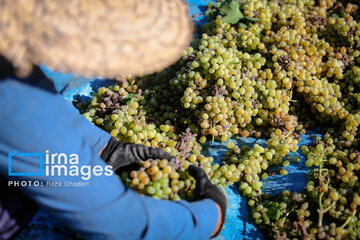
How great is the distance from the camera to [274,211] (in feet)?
4.75

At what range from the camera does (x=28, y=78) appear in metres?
0.92

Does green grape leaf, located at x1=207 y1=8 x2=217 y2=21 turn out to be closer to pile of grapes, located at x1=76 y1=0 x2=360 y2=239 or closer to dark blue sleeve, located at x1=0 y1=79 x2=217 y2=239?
pile of grapes, located at x1=76 y1=0 x2=360 y2=239

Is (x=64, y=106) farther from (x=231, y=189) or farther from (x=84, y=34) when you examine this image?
(x=231, y=189)

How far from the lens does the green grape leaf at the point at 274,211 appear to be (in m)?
1.43

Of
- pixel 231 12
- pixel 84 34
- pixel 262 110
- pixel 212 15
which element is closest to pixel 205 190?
pixel 262 110

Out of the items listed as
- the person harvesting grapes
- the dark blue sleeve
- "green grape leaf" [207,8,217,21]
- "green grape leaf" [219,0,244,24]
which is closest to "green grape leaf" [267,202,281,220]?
the person harvesting grapes

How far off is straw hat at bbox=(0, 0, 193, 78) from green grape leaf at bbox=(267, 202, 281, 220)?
960mm

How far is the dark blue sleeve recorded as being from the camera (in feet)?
2.95

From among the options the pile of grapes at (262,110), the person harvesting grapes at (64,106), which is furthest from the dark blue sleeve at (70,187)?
the pile of grapes at (262,110)

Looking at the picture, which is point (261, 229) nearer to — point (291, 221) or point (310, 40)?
point (291, 221)

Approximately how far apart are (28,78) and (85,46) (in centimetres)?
25

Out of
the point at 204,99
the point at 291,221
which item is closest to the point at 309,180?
the point at 291,221

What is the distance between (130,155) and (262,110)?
32.3 inches

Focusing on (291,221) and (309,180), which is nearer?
(291,221)
